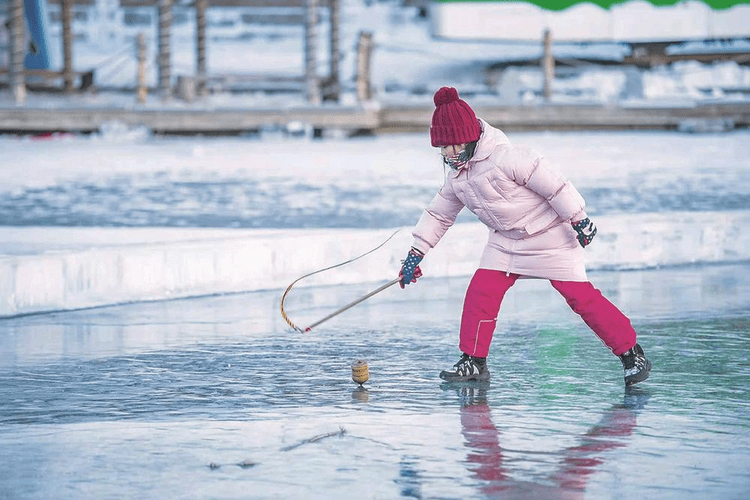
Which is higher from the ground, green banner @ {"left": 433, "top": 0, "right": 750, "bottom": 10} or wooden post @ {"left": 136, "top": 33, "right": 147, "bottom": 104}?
green banner @ {"left": 433, "top": 0, "right": 750, "bottom": 10}

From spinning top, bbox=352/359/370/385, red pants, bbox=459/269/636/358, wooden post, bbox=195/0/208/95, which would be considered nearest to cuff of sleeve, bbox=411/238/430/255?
red pants, bbox=459/269/636/358

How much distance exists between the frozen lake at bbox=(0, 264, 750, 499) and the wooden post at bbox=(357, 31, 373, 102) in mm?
15509

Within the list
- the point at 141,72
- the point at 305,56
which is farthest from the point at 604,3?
the point at 141,72

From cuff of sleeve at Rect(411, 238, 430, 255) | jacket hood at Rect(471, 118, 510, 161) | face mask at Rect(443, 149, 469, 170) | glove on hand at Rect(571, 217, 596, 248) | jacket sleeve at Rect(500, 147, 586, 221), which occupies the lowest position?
cuff of sleeve at Rect(411, 238, 430, 255)

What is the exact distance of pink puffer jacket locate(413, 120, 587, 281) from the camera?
4.94m

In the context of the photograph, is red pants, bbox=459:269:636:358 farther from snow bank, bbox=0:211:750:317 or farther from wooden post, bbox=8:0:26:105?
wooden post, bbox=8:0:26:105

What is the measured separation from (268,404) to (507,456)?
1.10 meters

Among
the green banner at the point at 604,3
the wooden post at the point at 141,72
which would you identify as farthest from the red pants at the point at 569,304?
the green banner at the point at 604,3

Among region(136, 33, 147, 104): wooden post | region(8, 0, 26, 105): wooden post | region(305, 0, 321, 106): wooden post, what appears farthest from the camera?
region(305, 0, 321, 106): wooden post

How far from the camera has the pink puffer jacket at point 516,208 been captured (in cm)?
494

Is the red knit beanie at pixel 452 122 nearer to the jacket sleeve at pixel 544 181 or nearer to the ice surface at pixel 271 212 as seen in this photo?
the jacket sleeve at pixel 544 181

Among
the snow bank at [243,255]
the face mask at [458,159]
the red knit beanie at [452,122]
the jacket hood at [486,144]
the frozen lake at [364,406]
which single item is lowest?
the frozen lake at [364,406]

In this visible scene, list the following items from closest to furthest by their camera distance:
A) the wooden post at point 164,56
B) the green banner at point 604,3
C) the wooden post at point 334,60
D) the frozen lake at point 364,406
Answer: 1. the frozen lake at point 364,406
2. the wooden post at point 164,56
3. the wooden post at point 334,60
4. the green banner at point 604,3

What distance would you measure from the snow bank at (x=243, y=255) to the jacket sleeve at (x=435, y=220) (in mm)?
2534
